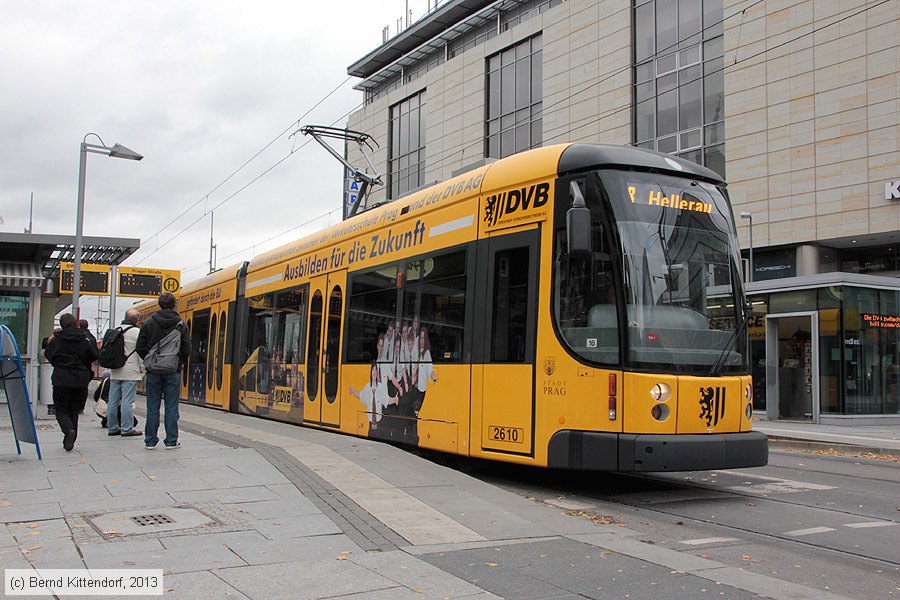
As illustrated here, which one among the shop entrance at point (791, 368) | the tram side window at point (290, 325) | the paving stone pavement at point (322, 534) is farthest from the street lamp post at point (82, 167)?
the shop entrance at point (791, 368)

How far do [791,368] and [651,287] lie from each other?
52.8ft

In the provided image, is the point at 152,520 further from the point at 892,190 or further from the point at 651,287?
the point at 892,190

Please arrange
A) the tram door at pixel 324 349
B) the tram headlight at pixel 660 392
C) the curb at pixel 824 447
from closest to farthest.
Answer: the tram headlight at pixel 660 392 < the tram door at pixel 324 349 < the curb at pixel 824 447

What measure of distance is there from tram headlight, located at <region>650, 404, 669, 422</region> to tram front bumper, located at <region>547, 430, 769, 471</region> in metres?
0.17

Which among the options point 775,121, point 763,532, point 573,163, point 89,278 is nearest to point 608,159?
point 573,163

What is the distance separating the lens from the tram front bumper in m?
7.33

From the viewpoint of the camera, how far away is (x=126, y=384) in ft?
35.7

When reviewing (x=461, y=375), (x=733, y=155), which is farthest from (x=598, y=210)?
(x=733, y=155)

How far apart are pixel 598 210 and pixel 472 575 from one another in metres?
4.00

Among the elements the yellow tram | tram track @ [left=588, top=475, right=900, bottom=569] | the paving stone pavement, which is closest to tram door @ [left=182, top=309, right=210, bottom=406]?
the yellow tram

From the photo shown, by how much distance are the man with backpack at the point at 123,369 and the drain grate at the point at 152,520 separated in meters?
4.94

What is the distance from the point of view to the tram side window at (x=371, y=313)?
1085 centimetres

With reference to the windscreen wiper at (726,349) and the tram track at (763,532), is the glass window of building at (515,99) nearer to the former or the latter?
the windscreen wiper at (726,349)

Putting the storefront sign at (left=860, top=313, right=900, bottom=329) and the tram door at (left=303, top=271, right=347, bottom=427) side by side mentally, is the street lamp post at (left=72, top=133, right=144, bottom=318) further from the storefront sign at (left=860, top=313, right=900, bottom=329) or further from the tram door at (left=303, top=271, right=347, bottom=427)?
the storefront sign at (left=860, top=313, right=900, bottom=329)
